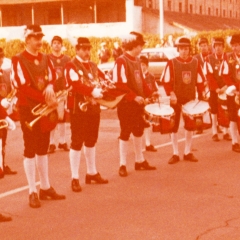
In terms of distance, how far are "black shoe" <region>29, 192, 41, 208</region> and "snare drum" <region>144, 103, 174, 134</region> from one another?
8.25 feet

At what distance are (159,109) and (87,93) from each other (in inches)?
70.4

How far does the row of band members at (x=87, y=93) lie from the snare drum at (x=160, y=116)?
0.40ft

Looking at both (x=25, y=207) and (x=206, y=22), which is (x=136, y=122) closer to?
(x=25, y=207)

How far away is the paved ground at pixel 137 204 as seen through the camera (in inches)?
268

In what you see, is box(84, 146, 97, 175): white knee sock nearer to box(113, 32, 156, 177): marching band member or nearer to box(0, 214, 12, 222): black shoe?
box(113, 32, 156, 177): marching band member

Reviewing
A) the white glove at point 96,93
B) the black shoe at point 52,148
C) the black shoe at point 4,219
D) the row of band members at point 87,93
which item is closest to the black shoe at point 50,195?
the row of band members at point 87,93

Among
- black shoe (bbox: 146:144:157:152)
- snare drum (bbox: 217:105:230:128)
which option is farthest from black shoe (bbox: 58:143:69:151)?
snare drum (bbox: 217:105:230:128)

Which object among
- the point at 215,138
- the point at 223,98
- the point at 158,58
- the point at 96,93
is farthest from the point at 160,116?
the point at 158,58

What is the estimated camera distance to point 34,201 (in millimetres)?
8055

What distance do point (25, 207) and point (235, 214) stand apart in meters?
2.42

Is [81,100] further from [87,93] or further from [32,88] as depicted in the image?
[32,88]

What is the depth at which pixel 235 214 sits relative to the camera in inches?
292

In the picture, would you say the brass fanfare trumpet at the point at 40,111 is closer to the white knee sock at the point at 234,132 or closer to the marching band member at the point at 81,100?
the marching band member at the point at 81,100

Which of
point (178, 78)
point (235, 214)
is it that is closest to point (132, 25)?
point (178, 78)
